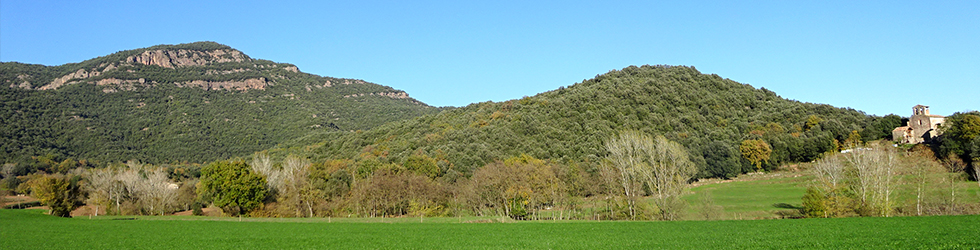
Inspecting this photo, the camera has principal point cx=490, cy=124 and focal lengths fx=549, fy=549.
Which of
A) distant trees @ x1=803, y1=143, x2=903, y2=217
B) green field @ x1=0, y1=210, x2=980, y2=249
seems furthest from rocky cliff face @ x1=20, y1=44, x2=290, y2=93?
distant trees @ x1=803, y1=143, x2=903, y2=217

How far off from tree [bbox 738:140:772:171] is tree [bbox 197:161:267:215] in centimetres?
6745

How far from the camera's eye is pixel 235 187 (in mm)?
57938

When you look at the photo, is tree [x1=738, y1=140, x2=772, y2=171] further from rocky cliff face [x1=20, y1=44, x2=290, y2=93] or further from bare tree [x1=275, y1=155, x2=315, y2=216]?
rocky cliff face [x1=20, y1=44, x2=290, y2=93]

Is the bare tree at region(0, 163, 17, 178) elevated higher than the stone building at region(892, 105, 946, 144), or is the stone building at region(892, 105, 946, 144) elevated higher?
the stone building at region(892, 105, 946, 144)

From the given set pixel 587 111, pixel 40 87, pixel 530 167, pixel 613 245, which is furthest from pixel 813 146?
pixel 40 87

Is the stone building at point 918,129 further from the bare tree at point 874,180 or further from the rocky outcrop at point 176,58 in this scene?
the rocky outcrop at point 176,58

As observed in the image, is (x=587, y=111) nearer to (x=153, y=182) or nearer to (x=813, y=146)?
(x=813, y=146)

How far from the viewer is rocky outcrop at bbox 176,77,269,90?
531ft

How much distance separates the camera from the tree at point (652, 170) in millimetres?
47812

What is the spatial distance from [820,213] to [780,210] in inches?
204

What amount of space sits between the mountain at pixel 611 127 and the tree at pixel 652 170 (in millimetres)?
13362

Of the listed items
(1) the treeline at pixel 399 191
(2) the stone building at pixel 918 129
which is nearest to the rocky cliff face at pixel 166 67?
(1) the treeline at pixel 399 191

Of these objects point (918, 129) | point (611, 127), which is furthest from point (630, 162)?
point (918, 129)

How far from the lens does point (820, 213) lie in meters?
42.7
